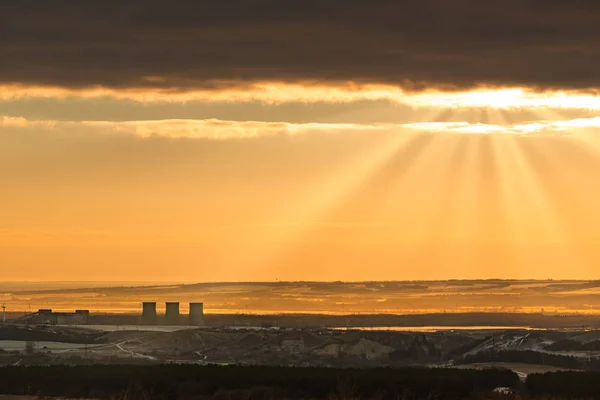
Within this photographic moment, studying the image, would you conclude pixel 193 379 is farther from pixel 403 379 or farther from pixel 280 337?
pixel 280 337

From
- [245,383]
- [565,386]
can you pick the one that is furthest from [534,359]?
[245,383]

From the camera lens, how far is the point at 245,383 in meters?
116

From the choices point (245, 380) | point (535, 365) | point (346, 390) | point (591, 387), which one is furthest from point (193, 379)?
point (535, 365)

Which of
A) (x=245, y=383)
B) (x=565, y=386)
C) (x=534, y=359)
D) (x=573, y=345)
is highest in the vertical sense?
(x=573, y=345)

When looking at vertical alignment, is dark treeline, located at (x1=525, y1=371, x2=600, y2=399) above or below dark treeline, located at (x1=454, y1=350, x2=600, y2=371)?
below

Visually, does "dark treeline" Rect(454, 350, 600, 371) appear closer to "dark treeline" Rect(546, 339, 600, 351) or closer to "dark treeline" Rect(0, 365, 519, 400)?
"dark treeline" Rect(546, 339, 600, 351)

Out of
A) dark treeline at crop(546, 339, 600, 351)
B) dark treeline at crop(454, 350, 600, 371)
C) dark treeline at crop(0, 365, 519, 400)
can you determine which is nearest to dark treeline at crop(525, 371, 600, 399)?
dark treeline at crop(0, 365, 519, 400)

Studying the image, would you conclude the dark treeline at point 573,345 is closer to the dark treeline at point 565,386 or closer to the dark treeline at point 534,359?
the dark treeline at point 534,359

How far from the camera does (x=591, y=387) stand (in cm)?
11275

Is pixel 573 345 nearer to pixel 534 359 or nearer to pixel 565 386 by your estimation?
pixel 534 359

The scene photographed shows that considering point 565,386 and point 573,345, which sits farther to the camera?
point 573,345

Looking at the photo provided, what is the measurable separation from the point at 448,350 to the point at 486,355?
11.1m

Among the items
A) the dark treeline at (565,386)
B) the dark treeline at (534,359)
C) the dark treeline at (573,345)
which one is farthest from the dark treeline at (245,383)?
the dark treeline at (573,345)

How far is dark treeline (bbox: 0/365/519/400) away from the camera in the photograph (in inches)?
4380
